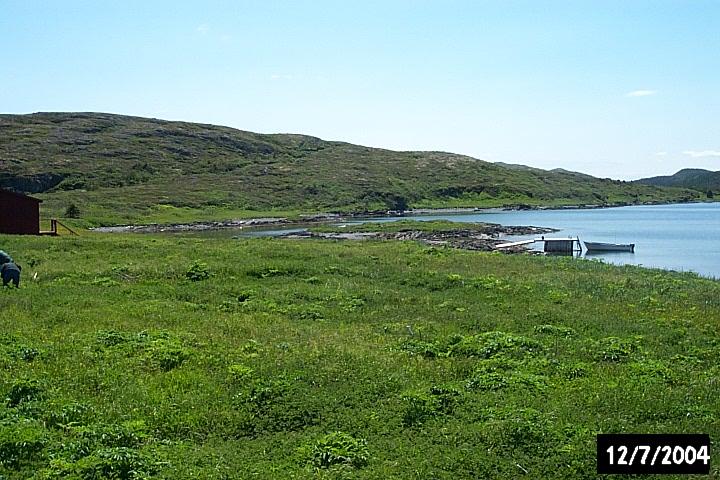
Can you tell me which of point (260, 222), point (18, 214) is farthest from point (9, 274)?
point (260, 222)

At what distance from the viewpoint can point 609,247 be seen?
6450 centimetres

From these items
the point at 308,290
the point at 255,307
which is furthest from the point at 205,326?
the point at 308,290

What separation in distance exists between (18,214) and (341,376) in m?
46.0

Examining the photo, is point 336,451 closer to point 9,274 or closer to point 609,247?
point 9,274

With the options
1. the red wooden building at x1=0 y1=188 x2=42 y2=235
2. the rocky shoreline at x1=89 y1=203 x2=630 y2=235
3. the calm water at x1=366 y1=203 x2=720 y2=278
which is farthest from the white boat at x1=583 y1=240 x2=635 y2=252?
the rocky shoreline at x1=89 y1=203 x2=630 y2=235

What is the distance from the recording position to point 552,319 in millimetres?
20062

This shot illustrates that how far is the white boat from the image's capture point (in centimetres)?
6306

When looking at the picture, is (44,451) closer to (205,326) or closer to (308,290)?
(205,326)

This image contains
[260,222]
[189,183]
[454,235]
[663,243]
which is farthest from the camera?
[189,183]

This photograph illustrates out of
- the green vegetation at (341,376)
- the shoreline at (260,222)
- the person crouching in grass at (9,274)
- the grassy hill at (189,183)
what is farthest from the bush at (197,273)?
the grassy hill at (189,183)

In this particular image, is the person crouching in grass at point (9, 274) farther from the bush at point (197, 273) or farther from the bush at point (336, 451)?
the bush at point (336, 451)

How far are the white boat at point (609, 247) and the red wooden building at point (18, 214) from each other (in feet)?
170

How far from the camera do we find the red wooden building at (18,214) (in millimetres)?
49844

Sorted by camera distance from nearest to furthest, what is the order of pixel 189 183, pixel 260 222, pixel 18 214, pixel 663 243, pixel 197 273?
pixel 197 273
pixel 18 214
pixel 663 243
pixel 260 222
pixel 189 183
